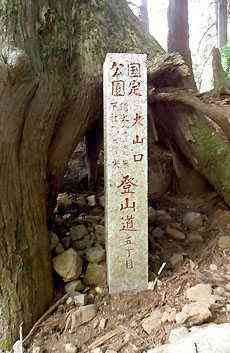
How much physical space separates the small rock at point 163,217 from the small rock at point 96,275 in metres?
0.73

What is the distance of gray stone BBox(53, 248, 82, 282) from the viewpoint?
9.52 ft

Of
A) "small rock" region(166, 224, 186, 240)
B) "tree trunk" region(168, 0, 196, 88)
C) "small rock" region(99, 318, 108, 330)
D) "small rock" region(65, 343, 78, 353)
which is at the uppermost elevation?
"tree trunk" region(168, 0, 196, 88)

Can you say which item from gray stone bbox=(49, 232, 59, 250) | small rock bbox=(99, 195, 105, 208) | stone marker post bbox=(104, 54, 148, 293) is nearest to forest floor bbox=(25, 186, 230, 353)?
stone marker post bbox=(104, 54, 148, 293)

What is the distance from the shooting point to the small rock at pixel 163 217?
346cm

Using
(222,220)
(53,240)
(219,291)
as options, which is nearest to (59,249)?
(53,240)

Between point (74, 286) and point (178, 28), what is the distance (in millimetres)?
3797

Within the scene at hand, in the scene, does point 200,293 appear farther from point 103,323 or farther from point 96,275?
point 96,275

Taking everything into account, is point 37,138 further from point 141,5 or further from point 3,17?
point 141,5

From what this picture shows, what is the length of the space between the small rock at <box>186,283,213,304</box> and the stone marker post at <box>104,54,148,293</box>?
0.33 meters

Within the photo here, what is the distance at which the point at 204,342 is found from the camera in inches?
78.1

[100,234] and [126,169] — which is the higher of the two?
[126,169]

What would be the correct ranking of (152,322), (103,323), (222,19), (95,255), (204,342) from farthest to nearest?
(222,19)
(95,255)
(103,323)
(152,322)
(204,342)

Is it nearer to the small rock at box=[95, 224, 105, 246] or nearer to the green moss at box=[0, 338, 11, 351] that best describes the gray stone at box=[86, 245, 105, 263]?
the small rock at box=[95, 224, 105, 246]

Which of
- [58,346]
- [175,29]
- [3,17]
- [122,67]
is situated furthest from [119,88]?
[175,29]
